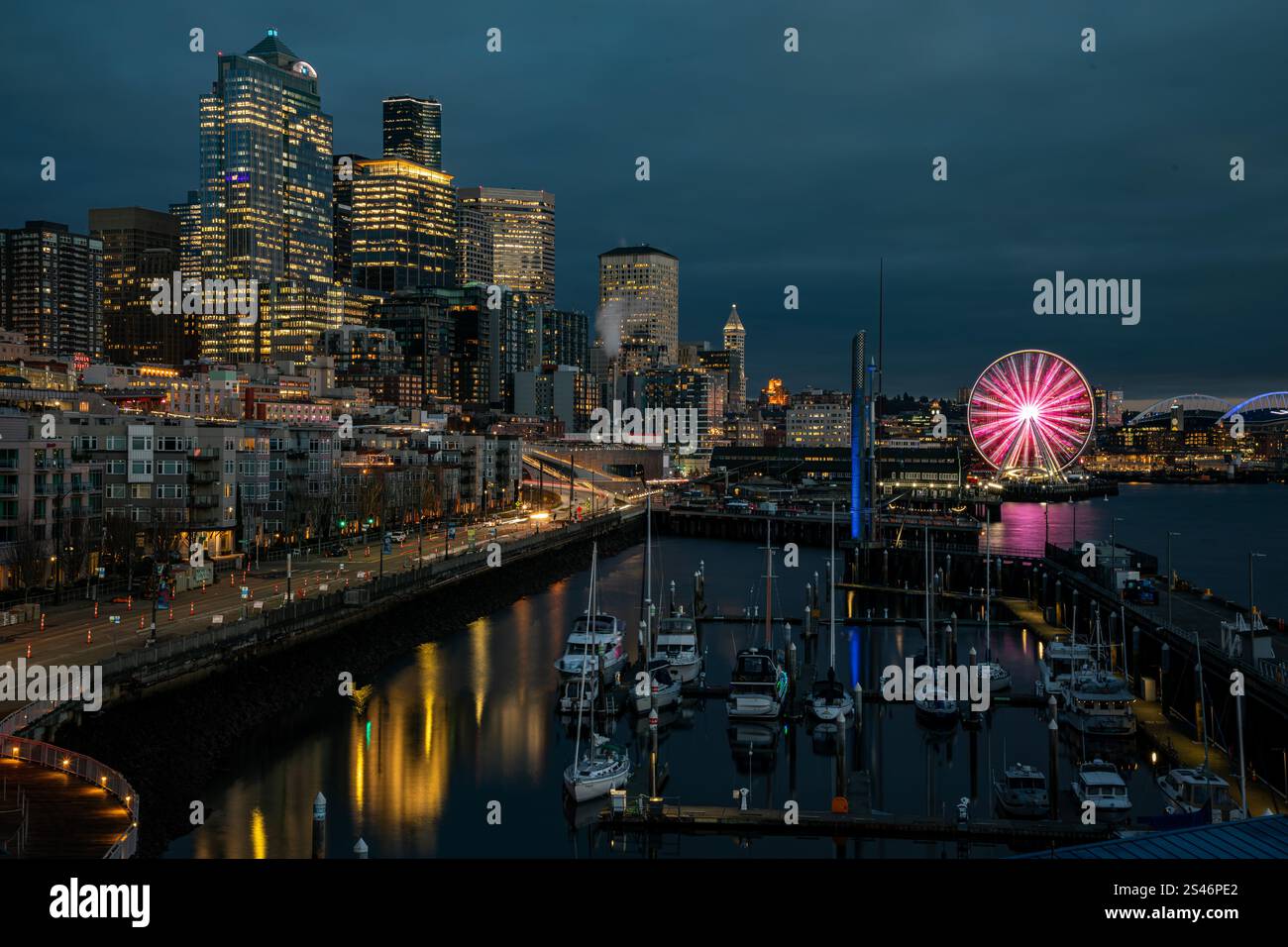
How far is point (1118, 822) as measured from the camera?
20656mm

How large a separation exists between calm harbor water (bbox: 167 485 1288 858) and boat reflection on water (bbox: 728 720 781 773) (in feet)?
0.23

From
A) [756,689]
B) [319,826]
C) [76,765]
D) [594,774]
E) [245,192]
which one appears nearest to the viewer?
[319,826]

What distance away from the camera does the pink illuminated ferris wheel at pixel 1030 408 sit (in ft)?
284

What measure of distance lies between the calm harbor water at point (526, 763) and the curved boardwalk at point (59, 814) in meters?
3.45

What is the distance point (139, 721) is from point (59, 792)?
8605mm

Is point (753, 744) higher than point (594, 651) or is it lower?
lower

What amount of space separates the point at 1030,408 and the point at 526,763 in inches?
2817

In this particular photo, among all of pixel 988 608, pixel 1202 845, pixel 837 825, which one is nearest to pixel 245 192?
pixel 988 608

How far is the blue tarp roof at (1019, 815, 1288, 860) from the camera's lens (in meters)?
5.45

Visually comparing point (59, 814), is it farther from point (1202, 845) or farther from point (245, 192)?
point (245, 192)

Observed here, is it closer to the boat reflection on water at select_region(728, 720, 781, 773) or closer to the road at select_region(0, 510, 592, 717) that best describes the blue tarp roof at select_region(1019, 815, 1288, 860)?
the boat reflection on water at select_region(728, 720, 781, 773)

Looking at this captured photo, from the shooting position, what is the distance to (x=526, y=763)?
85.9 ft
